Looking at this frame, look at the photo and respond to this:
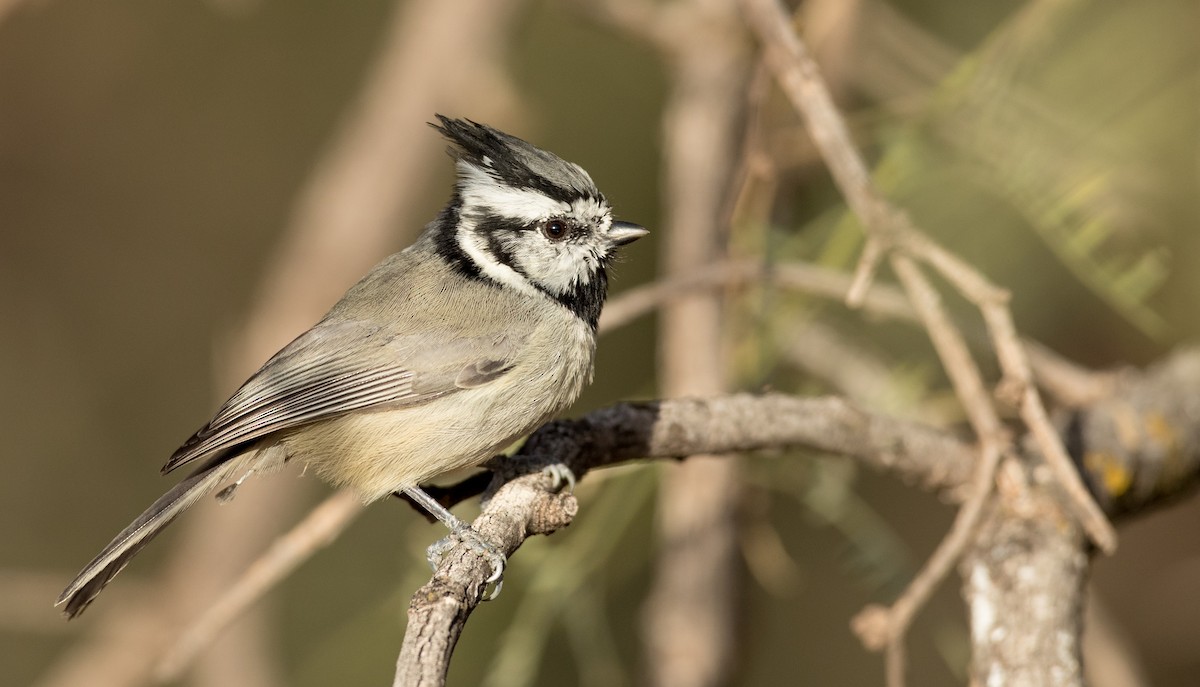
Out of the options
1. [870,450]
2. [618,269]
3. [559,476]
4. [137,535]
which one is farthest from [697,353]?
[137,535]

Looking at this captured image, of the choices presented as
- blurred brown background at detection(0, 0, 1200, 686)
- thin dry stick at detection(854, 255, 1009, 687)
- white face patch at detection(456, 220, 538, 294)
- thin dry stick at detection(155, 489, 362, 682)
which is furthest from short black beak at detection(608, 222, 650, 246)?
thin dry stick at detection(155, 489, 362, 682)

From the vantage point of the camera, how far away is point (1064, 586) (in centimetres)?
210

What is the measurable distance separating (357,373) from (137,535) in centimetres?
56

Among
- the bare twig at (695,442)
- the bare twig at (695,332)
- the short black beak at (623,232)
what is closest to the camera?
the bare twig at (695,442)

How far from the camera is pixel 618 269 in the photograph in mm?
2941

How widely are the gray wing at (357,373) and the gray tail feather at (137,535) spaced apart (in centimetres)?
6

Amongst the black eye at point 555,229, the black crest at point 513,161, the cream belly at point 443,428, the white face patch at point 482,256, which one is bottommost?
the cream belly at point 443,428

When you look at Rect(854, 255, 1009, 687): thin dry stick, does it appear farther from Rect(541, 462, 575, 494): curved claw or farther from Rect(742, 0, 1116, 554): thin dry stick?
Rect(541, 462, 575, 494): curved claw

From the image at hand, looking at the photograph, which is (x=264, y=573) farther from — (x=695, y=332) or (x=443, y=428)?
(x=695, y=332)

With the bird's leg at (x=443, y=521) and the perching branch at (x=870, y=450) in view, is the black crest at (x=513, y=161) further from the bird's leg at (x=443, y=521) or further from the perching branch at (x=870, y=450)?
the bird's leg at (x=443, y=521)

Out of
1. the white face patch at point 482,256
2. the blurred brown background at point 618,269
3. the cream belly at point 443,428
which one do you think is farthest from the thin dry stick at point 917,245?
the white face patch at point 482,256

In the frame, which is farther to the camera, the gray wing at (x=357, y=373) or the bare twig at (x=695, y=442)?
the gray wing at (x=357, y=373)

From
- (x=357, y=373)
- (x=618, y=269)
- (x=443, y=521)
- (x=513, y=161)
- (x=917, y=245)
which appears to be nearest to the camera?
(x=917, y=245)

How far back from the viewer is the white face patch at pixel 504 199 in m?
2.70
